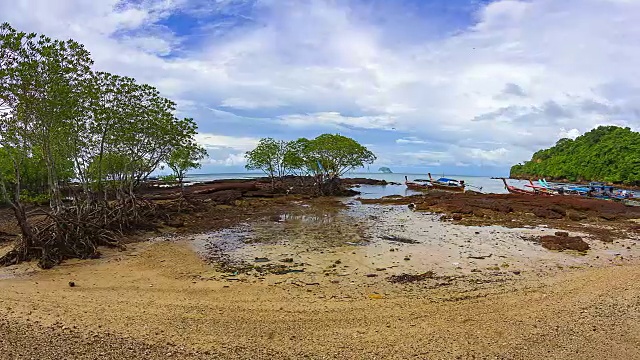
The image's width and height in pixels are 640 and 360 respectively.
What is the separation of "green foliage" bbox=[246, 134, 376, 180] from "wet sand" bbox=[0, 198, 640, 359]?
1207 inches

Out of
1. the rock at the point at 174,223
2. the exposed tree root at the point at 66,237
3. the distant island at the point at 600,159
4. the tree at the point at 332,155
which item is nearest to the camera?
the exposed tree root at the point at 66,237

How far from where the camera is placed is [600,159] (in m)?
82.6

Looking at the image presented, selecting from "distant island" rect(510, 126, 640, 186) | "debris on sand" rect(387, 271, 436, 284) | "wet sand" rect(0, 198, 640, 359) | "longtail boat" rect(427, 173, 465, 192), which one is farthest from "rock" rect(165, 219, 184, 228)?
"distant island" rect(510, 126, 640, 186)

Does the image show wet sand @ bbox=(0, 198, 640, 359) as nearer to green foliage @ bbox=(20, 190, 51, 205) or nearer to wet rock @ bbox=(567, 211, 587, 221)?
green foliage @ bbox=(20, 190, 51, 205)

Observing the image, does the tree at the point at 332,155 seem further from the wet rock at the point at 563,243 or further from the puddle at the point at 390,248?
the wet rock at the point at 563,243

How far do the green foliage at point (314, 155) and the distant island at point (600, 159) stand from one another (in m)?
56.2

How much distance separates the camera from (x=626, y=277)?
11.2 meters

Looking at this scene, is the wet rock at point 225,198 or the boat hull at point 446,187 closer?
the wet rock at point 225,198

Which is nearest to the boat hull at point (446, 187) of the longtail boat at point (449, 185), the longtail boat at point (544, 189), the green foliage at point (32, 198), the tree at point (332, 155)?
the longtail boat at point (449, 185)

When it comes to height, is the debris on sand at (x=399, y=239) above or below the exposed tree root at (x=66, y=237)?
below

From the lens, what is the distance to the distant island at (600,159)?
239ft

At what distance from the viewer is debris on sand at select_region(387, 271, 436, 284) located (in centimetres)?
1114

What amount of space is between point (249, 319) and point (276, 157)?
40.6m

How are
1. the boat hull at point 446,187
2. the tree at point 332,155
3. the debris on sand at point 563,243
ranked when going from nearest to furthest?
the debris on sand at point 563,243 < the tree at point 332,155 < the boat hull at point 446,187
